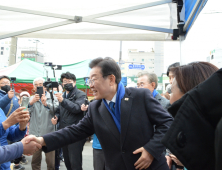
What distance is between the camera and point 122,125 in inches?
76.4

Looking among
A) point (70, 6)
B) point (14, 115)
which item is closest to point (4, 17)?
point (70, 6)

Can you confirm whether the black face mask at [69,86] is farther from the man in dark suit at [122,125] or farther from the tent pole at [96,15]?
the man in dark suit at [122,125]

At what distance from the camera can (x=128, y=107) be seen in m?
2.01

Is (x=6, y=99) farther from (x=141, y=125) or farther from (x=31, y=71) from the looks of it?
(x=31, y=71)

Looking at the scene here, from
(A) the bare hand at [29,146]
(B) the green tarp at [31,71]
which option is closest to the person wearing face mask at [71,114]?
(A) the bare hand at [29,146]

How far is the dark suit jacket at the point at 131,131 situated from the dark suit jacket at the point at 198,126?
1118mm

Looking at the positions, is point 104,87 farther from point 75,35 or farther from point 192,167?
point 75,35

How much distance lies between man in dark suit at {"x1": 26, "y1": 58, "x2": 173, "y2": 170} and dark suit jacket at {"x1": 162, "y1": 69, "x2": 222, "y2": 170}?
1.12 m

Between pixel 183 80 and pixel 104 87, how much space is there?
3.15 feet

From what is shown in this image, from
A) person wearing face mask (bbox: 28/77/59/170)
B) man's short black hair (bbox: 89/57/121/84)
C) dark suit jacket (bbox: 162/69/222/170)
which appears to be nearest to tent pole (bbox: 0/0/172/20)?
man's short black hair (bbox: 89/57/121/84)

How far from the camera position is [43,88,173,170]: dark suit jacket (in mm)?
1898

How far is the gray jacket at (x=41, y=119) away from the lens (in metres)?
4.62

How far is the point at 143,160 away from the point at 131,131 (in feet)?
0.86

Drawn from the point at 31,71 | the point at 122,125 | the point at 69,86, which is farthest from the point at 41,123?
the point at 31,71
